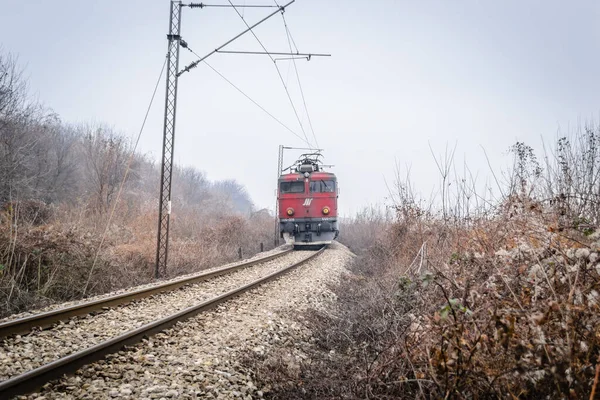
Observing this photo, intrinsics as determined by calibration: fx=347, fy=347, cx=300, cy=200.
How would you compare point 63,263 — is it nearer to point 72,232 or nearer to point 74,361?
point 72,232

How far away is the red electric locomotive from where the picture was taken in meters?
17.0

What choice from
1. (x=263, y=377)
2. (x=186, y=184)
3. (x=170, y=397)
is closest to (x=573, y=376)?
(x=263, y=377)

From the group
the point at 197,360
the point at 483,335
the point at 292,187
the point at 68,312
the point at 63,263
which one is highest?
the point at 292,187

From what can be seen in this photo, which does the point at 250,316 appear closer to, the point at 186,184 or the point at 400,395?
the point at 400,395

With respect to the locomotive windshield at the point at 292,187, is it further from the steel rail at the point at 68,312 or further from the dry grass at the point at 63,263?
the steel rail at the point at 68,312

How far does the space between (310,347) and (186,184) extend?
60552mm

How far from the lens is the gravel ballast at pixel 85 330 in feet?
11.5

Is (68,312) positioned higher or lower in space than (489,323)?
lower

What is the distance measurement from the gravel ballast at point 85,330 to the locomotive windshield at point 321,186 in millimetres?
10433

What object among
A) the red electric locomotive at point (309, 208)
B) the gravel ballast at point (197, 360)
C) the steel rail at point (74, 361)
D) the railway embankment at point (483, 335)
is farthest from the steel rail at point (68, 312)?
the red electric locomotive at point (309, 208)

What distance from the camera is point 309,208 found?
1705 cm

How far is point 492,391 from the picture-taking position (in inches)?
85.4

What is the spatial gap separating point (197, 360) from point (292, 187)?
14.1 m

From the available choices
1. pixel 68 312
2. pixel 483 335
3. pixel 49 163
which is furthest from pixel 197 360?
pixel 49 163
